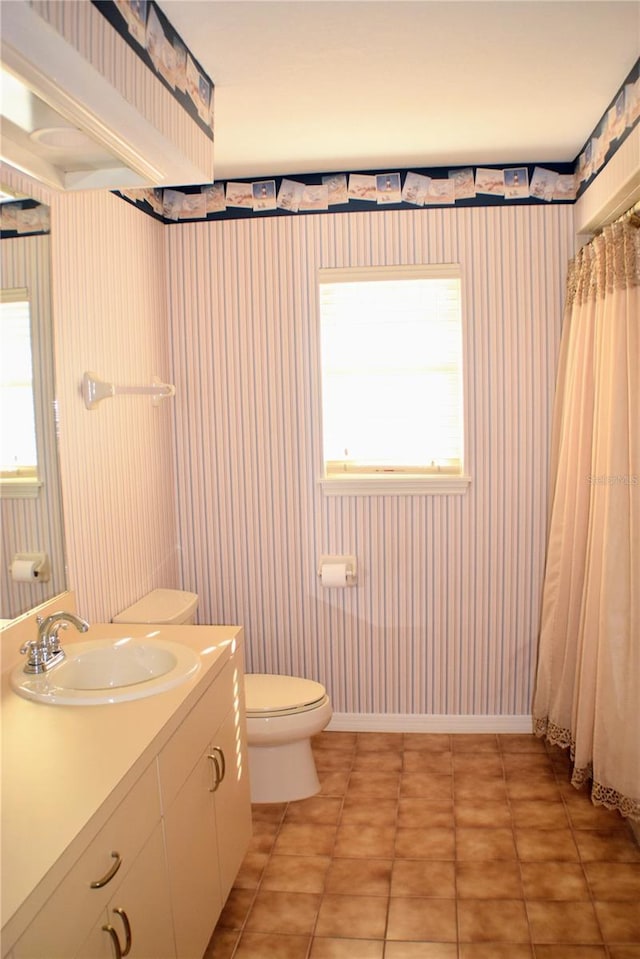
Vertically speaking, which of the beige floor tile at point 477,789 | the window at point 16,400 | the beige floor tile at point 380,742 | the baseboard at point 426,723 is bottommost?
the beige floor tile at point 477,789

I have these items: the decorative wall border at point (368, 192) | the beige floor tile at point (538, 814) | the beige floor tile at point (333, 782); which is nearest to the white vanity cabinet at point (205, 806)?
→ the beige floor tile at point (333, 782)

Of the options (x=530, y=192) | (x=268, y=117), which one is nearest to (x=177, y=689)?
(x=268, y=117)

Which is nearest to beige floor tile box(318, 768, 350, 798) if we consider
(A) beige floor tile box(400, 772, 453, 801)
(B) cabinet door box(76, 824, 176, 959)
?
(A) beige floor tile box(400, 772, 453, 801)

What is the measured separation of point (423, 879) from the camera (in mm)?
2490

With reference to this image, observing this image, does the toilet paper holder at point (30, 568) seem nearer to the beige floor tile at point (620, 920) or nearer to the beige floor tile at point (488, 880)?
the beige floor tile at point (488, 880)

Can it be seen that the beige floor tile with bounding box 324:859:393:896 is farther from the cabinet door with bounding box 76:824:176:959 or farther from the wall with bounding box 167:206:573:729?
the wall with bounding box 167:206:573:729

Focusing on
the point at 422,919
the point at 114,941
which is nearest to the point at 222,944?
the point at 422,919

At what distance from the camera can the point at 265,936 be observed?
2.26 metres

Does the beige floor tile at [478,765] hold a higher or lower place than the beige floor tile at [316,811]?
higher

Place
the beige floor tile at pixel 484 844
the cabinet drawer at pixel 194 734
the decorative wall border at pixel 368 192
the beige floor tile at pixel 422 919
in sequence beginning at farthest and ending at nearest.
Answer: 1. the decorative wall border at pixel 368 192
2. the beige floor tile at pixel 484 844
3. the beige floor tile at pixel 422 919
4. the cabinet drawer at pixel 194 734

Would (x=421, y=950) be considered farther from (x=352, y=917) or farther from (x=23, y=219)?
(x=23, y=219)

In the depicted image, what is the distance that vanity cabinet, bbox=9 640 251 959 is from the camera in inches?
52.3

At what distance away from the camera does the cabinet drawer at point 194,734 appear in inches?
69.1

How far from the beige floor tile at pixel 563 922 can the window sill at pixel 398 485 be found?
165 centimetres
